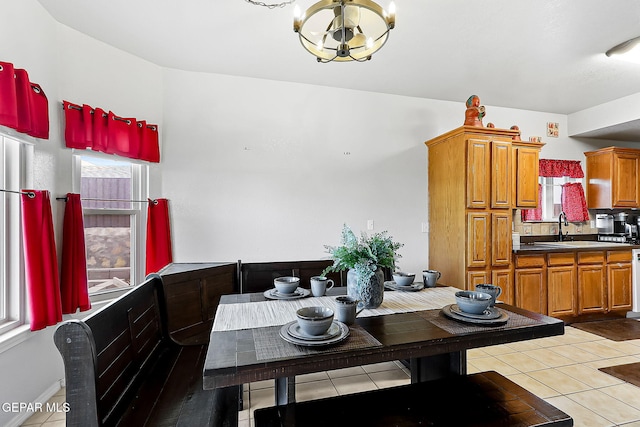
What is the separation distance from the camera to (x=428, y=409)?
4.55 feet

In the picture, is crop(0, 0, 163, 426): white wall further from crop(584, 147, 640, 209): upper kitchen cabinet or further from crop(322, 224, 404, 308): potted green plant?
crop(584, 147, 640, 209): upper kitchen cabinet

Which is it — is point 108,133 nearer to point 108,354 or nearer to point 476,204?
point 108,354

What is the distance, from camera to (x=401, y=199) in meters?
3.78

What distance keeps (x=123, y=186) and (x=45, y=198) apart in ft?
2.52

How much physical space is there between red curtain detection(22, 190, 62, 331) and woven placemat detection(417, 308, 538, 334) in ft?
7.65

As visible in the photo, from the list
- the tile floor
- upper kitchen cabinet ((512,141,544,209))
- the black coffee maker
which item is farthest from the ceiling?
the tile floor

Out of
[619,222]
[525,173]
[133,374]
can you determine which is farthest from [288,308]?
[619,222]

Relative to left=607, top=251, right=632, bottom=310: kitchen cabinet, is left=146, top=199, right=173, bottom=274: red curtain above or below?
above

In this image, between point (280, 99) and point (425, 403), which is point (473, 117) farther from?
point (425, 403)

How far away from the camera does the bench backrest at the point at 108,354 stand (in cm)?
103

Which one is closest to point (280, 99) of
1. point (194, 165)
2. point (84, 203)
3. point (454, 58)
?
point (194, 165)

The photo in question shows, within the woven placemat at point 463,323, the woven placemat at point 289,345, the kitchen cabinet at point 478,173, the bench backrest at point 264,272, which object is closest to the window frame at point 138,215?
the bench backrest at point 264,272

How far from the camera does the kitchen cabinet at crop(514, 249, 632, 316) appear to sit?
3574 mm

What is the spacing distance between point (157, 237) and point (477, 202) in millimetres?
3212
